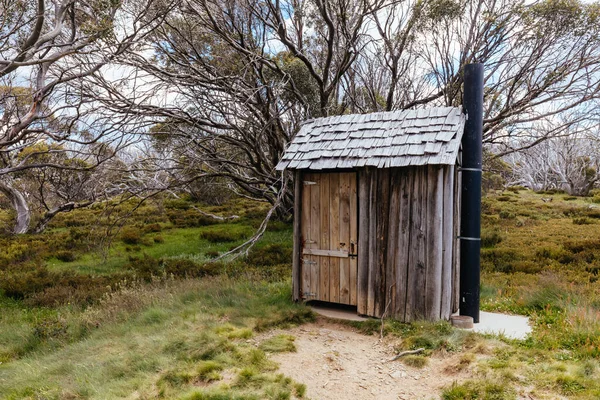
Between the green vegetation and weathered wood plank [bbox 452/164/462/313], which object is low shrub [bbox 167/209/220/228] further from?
weathered wood plank [bbox 452/164/462/313]

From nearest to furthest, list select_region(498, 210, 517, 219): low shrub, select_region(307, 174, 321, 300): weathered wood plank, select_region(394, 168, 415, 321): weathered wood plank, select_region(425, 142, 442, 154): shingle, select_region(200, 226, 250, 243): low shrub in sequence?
select_region(425, 142, 442, 154): shingle
select_region(394, 168, 415, 321): weathered wood plank
select_region(307, 174, 321, 300): weathered wood plank
select_region(200, 226, 250, 243): low shrub
select_region(498, 210, 517, 219): low shrub

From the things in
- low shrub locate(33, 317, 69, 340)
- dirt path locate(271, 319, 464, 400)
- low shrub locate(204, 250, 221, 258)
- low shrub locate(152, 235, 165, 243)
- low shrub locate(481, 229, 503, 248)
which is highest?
low shrub locate(481, 229, 503, 248)

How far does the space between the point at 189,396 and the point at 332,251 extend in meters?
3.55

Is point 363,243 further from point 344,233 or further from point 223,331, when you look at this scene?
point 223,331

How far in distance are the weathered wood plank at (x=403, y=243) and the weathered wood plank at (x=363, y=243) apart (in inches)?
20.2

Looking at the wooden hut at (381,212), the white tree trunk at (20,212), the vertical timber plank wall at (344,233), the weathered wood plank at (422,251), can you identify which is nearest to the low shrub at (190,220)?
the white tree trunk at (20,212)

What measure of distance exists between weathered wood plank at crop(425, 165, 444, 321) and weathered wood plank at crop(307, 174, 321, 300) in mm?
1903

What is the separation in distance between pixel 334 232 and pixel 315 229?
37cm

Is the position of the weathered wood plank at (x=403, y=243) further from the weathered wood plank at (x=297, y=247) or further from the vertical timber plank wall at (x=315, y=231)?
the weathered wood plank at (x=297, y=247)

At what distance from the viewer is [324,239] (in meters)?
7.30

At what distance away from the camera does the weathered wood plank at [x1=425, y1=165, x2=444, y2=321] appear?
6258 millimetres

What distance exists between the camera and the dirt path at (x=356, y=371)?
4559mm

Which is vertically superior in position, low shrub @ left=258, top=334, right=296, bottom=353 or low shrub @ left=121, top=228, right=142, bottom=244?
low shrub @ left=121, top=228, right=142, bottom=244

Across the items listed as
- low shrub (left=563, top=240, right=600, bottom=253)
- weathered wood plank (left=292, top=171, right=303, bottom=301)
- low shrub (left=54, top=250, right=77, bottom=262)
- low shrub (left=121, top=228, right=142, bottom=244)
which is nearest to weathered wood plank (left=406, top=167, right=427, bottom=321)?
weathered wood plank (left=292, top=171, right=303, bottom=301)
